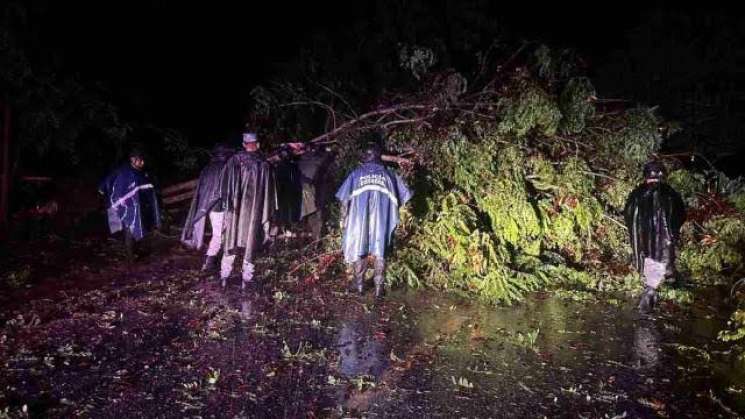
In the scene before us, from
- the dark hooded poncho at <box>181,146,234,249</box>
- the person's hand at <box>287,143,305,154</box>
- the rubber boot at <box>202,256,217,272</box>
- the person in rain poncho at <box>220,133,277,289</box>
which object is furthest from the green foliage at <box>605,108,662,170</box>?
the rubber boot at <box>202,256,217,272</box>

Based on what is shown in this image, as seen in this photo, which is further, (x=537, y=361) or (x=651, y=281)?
(x=651, y=281)

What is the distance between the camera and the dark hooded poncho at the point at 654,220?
6.76m

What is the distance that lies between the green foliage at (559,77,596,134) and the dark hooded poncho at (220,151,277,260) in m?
4.57

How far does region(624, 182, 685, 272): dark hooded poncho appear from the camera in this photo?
22.2 feet

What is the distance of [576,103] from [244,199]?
Answer: 510cm

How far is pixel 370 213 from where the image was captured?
7090 millimetres

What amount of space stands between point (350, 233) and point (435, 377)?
283cm

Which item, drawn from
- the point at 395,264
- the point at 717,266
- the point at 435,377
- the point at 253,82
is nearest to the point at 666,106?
the point at 717,266

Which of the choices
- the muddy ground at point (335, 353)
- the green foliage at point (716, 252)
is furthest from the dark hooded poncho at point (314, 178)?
the green foliage at point (716, 252)

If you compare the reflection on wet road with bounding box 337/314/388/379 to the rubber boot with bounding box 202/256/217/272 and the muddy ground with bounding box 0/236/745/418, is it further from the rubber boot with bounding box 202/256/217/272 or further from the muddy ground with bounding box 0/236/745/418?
the rubber boot with bounding box 202/256/217/272

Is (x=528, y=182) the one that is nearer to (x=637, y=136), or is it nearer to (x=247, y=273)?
(x=637, y=136)

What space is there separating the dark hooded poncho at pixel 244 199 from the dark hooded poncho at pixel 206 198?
0.59 ft

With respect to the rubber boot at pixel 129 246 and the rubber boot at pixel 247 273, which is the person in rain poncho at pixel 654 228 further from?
the rubber boot at pixel 129 246

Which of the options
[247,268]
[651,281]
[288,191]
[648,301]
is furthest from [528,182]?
[247,268]
